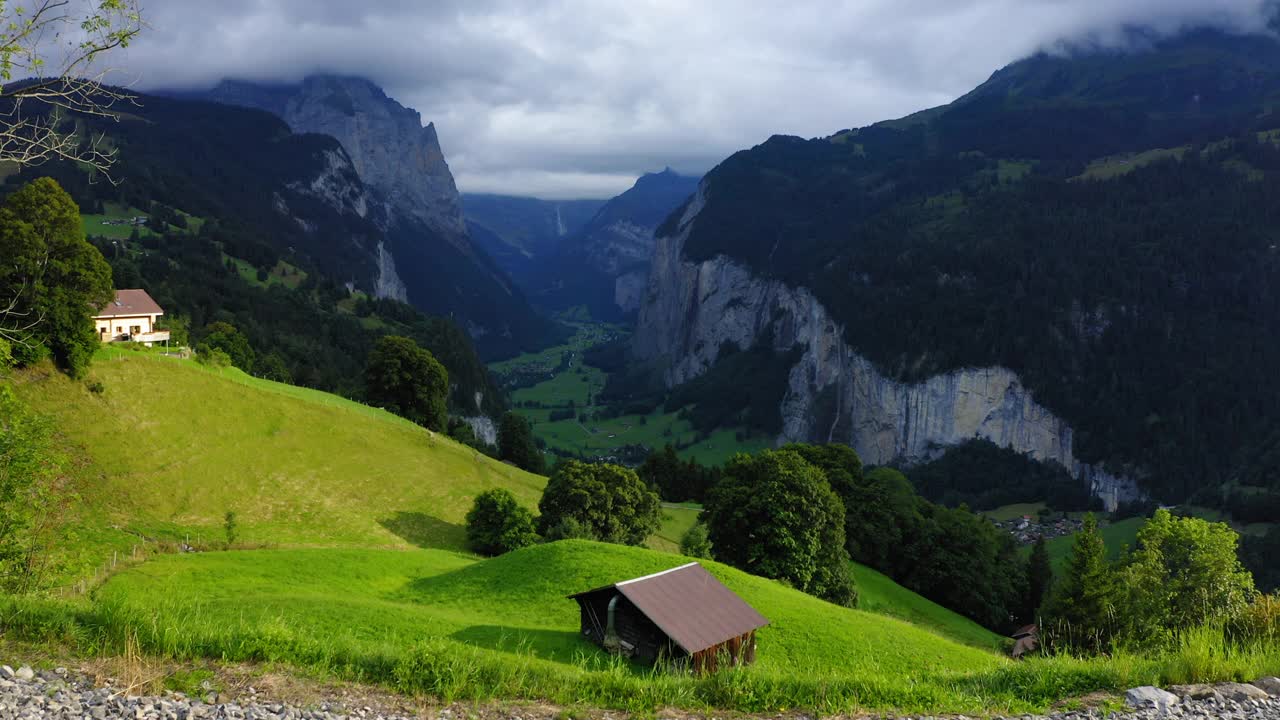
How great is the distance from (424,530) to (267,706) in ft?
143

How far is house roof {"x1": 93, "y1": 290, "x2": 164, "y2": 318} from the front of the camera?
233ft

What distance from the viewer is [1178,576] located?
45.0 meters

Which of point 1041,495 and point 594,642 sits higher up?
point 594,642

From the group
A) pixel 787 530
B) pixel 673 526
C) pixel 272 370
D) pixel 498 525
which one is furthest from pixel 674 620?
pixel 272 370

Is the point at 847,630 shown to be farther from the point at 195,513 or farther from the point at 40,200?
the point at 40,200

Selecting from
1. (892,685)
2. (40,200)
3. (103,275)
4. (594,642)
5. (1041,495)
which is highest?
(40,200)

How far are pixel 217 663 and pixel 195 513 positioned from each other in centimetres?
3857

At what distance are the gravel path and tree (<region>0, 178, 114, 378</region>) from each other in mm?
41222

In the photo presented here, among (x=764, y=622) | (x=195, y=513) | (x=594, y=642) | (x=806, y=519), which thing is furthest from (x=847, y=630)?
(x=195, y=513)

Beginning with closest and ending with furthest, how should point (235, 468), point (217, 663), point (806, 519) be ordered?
point (217, 663)
point (235, 468)
point (806, 519)

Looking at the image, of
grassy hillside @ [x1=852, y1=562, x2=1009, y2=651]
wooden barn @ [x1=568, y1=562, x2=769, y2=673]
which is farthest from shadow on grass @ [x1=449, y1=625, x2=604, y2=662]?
grassy hillside @ [x1=852, y1=562, x2=1009, y2=651]

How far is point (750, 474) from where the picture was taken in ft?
201

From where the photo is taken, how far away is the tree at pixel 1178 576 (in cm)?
4188

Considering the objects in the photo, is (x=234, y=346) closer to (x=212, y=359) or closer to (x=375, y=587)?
(x=212, y=359)
